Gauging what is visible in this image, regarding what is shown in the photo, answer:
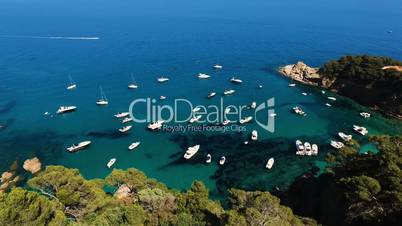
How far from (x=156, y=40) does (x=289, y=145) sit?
262ft

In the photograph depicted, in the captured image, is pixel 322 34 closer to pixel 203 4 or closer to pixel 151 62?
pixel 151 62

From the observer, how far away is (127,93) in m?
77.2

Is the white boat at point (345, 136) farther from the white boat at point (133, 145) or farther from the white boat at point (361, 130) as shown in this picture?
the white boat at point (133, 145)

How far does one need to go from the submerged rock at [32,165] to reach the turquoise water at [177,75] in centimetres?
117

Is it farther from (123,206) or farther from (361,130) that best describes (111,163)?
(361,130)

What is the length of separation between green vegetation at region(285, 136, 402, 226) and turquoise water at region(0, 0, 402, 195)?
6.72 meters

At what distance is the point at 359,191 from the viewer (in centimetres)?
3059

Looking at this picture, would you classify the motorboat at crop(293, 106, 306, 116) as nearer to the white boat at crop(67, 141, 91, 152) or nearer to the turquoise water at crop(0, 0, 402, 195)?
the turquoise water at crop(0, 0, 402, 195)

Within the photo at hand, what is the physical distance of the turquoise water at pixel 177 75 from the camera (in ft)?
172

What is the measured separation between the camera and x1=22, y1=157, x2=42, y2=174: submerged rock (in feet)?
163

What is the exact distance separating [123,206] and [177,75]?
6312 cm

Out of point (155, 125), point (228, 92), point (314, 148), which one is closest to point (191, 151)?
point (155, 125)

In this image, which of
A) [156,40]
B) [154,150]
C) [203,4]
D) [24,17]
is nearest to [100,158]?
[154,150]

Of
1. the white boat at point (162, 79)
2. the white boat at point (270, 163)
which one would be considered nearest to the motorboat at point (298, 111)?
the white boat at point (270, 163)
